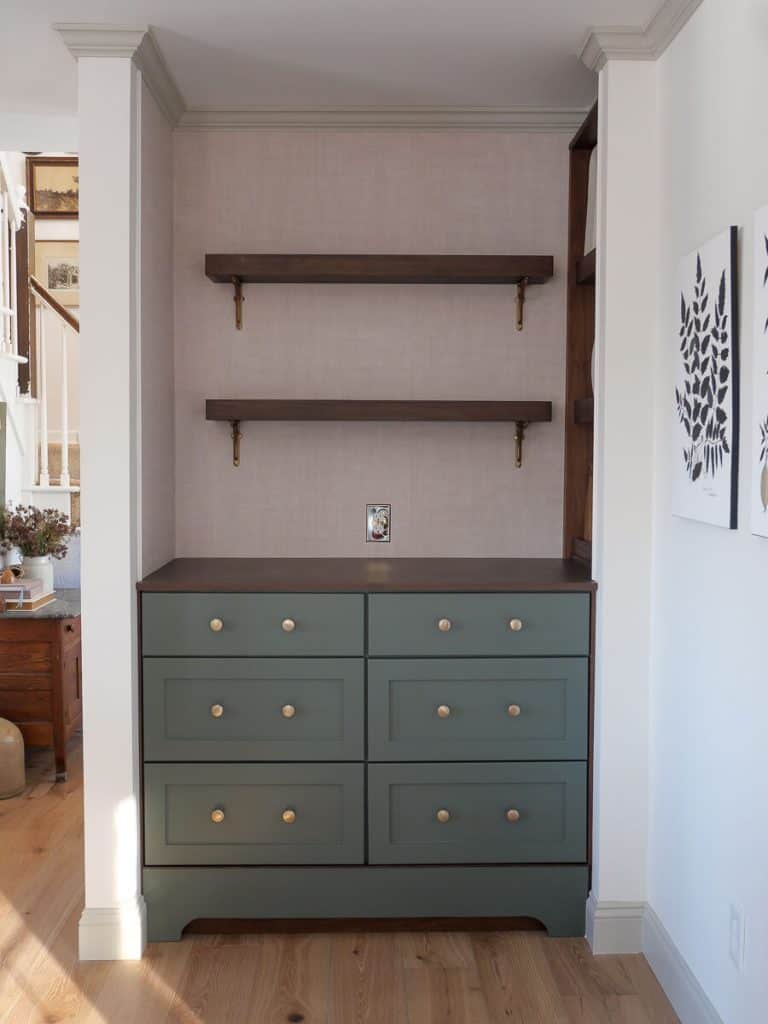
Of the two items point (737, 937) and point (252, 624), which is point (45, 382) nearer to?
point (252, 624)

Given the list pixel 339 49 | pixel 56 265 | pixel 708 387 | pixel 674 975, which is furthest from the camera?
pixel 56 265

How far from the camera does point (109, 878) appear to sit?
2.71 m

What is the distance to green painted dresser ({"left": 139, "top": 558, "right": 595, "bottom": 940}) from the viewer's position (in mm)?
2758

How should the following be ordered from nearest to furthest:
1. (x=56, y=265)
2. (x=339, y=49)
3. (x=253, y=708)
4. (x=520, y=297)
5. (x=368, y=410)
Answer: (x=339, y=49) → (x=253, y=708) → (x=368, y=410) → (x=520, y=297) → (x=56, y=265)

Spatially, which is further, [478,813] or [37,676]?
[37,676]

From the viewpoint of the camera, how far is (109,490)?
2.66 m

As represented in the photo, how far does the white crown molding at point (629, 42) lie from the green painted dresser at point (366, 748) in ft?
4.59

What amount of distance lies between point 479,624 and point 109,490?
3.48 ft

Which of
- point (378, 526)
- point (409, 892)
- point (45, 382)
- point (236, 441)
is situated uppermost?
point (45, 382)

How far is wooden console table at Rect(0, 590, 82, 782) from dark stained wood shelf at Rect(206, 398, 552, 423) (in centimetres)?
142

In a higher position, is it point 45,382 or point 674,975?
point 45,382

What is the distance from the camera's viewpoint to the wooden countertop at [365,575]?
8.98ft

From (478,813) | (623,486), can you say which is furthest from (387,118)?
(478,813)

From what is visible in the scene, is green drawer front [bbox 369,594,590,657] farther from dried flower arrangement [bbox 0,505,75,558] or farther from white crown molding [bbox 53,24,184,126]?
dried flower arrangement [bbox 0,505,75,558]
